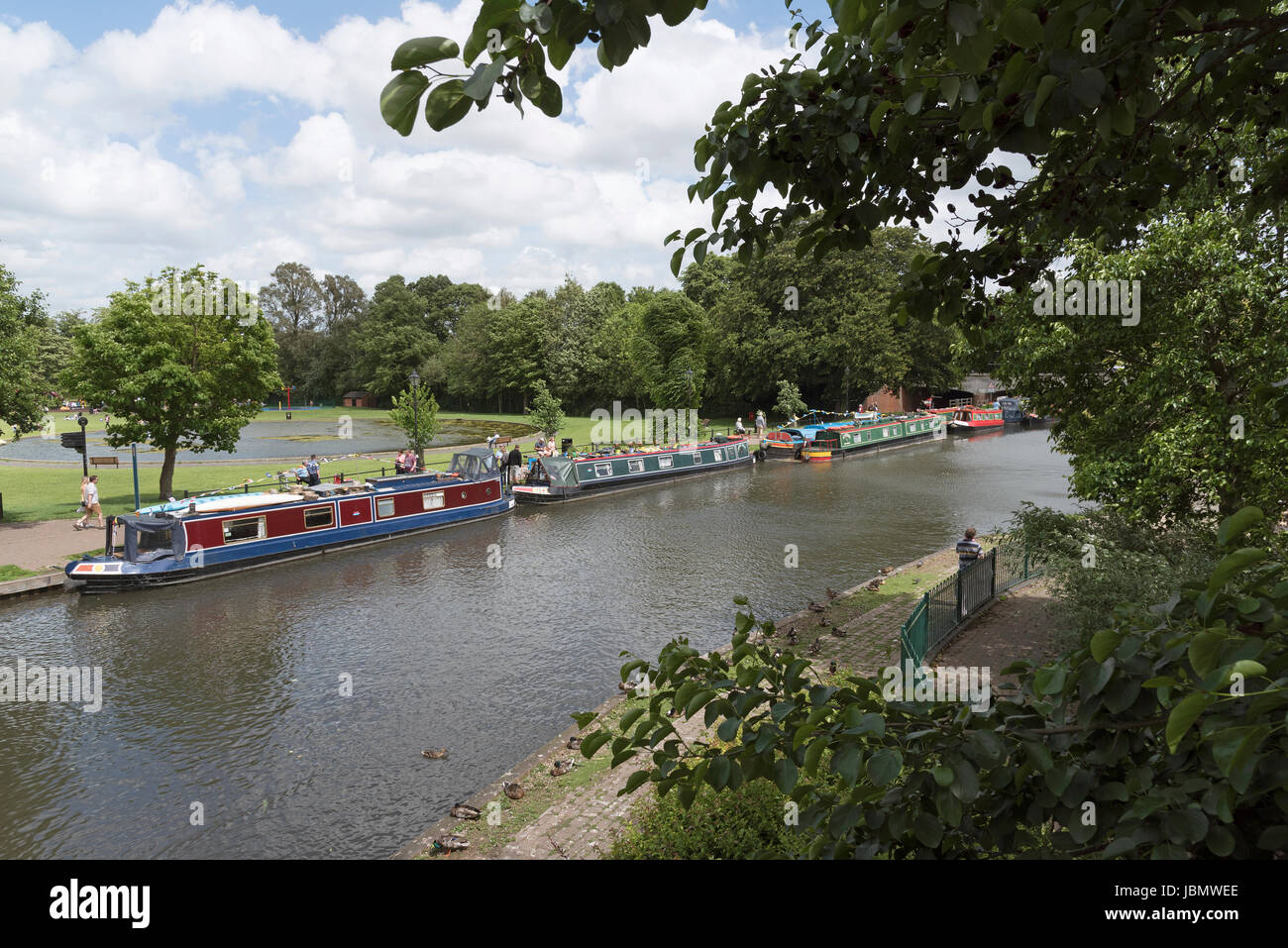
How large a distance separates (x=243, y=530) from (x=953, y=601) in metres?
16.9

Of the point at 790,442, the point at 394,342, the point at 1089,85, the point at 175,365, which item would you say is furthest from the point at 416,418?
the point at 394,342

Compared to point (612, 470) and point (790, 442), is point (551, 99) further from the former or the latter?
point (790, 442)

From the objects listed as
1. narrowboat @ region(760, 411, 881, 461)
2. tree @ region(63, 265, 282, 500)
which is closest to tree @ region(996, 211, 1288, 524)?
tree @ region(63, 265, 282, 500)

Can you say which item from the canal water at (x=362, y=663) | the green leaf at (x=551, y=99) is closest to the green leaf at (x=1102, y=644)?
the green leaf at (x=551, y=99)

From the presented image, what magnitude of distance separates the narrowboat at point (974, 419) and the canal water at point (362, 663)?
3411cm

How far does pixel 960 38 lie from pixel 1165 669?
6.53 feet

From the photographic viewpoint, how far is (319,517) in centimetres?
2164

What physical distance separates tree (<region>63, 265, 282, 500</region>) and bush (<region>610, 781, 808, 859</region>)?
72.8 ft

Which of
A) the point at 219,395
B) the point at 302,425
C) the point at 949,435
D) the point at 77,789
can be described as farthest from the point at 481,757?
the point at 302,425

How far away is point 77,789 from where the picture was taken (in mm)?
9602

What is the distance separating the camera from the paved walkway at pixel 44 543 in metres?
18.6

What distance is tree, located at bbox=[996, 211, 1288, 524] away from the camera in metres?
9.98

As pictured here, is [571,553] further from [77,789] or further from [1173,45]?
[1173,45]

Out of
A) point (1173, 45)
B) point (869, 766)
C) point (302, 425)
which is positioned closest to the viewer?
point (869, 766)
